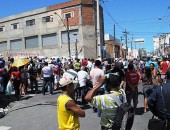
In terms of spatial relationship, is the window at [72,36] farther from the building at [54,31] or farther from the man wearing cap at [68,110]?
the man wearing cap at [68,110]

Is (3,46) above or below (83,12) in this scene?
below

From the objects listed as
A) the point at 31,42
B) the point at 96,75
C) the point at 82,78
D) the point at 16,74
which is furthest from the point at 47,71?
the point at 31,42

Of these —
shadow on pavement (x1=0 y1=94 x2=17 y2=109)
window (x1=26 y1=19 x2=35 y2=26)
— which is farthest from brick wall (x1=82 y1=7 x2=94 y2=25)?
shadow on pavement (x1=0 y1=94 x2=17 y2=109)


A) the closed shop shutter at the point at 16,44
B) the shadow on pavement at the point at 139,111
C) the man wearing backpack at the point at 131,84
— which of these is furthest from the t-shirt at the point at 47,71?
the closed shop shutter at the point at 16,44

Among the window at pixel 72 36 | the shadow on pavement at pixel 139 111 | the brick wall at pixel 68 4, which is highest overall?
the brick wall at pixel 68 4

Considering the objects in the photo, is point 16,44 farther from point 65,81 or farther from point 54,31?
point 65,81

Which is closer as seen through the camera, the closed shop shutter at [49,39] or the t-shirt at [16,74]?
the t-shirt at [16,74]

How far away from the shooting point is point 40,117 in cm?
1143

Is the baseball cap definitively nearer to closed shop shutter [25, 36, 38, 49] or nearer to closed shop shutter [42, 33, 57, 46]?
closed shop shutter [42, 33, 57, 46]

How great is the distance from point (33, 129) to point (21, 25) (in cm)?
5308

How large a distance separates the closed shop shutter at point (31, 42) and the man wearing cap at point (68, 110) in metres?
55.1

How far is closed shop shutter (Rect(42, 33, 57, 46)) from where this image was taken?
5607 cm

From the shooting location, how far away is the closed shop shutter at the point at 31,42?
194 ft

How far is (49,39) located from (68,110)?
5300 cm
